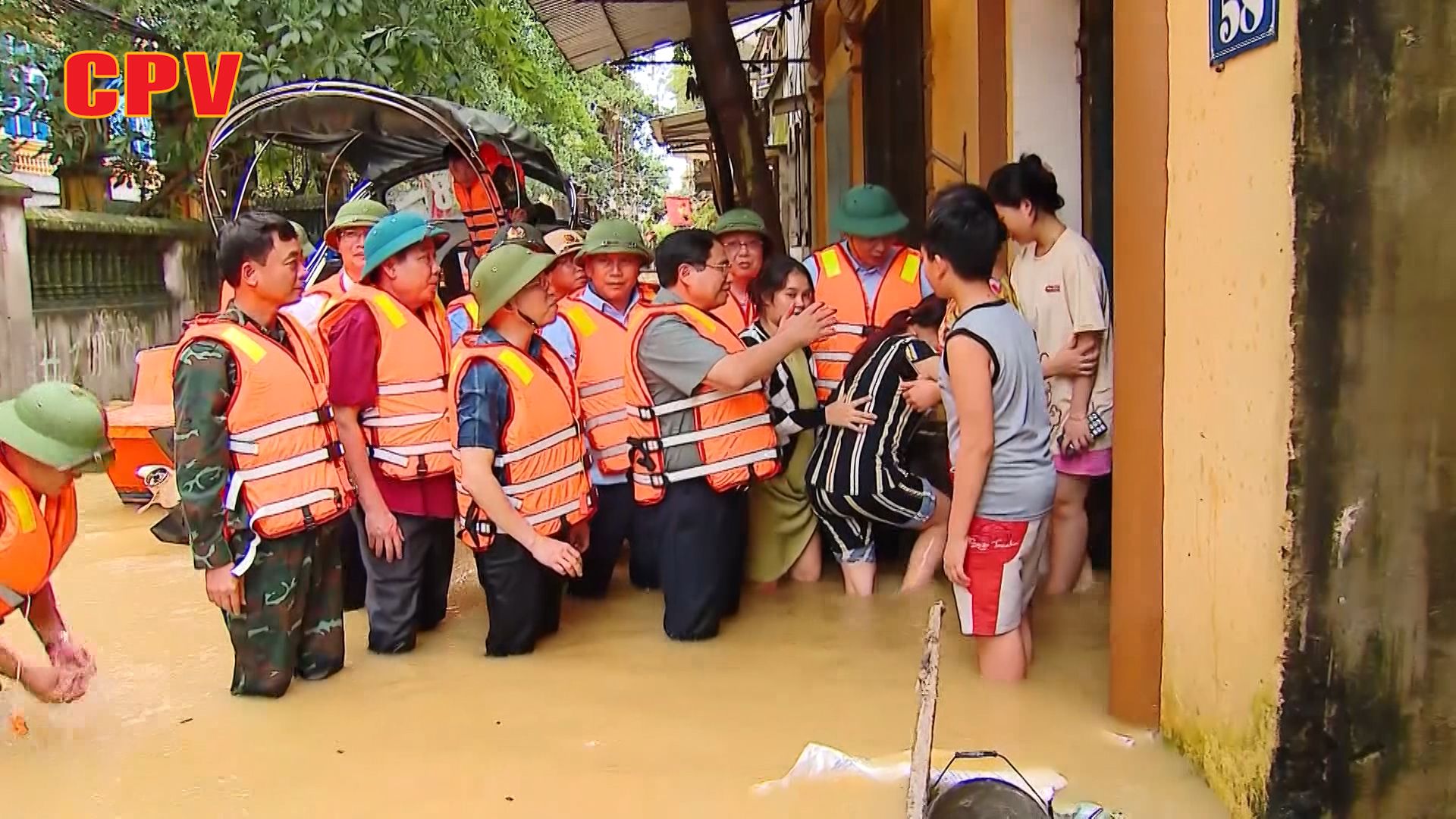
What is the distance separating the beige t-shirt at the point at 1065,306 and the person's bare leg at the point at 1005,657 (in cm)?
82

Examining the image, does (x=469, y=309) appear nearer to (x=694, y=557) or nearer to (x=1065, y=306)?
(x=694, y=557)

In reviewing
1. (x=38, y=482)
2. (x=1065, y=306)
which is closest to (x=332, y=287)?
(x=38, y=482)

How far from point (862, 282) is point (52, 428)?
2.86m

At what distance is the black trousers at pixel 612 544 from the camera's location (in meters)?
4.85

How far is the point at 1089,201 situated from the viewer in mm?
5234

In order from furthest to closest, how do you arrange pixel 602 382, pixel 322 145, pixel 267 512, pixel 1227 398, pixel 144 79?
pixel 144 79 < pixel 322 145 < pixel 602 382 < pixel 267 512 < pixel 1227 398

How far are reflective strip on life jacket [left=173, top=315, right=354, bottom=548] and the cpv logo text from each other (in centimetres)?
655

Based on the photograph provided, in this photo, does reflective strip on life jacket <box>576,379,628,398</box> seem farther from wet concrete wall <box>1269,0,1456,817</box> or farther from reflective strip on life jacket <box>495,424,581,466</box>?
wet concrete wall <box>1269,0,1456,817</box>

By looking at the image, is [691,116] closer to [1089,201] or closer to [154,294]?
[154,294]

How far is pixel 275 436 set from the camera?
142 inches

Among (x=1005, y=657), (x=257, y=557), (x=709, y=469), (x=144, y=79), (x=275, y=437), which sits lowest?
(x=1005, y=657)

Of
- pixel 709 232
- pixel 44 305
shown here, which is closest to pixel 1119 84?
pixel 709 232

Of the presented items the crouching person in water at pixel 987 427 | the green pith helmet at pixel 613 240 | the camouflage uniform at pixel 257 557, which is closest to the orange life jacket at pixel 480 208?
the green pith helmet at pixel 613 240

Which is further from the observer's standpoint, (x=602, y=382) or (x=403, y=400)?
(x=602, y=382)
